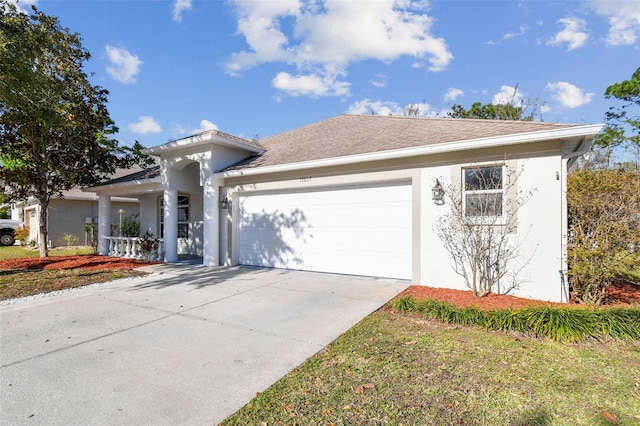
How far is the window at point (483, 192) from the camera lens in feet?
20.9

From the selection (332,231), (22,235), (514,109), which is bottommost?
(22,235)

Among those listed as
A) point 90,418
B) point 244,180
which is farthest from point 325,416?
point 244,180

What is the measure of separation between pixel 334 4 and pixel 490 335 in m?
9.79

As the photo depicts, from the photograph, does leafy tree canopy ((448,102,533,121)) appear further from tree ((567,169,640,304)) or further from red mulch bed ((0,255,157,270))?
red mulch bed ((0,255,157,270))

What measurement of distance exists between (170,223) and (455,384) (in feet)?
34.7

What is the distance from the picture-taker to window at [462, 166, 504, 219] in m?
6.37

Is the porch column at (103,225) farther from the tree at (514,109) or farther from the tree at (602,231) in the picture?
the tree at (514,109)

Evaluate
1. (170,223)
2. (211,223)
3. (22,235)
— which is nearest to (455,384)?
(211,223)

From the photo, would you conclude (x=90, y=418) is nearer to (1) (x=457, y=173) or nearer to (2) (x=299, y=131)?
(1) (x=457, y=173)

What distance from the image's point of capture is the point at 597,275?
5.32 m

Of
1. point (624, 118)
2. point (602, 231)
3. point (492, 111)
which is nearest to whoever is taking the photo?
point (602, 231)

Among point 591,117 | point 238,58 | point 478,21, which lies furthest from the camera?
point 591,117

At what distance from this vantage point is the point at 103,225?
13836mm

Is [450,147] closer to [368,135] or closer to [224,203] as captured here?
[368,135]
